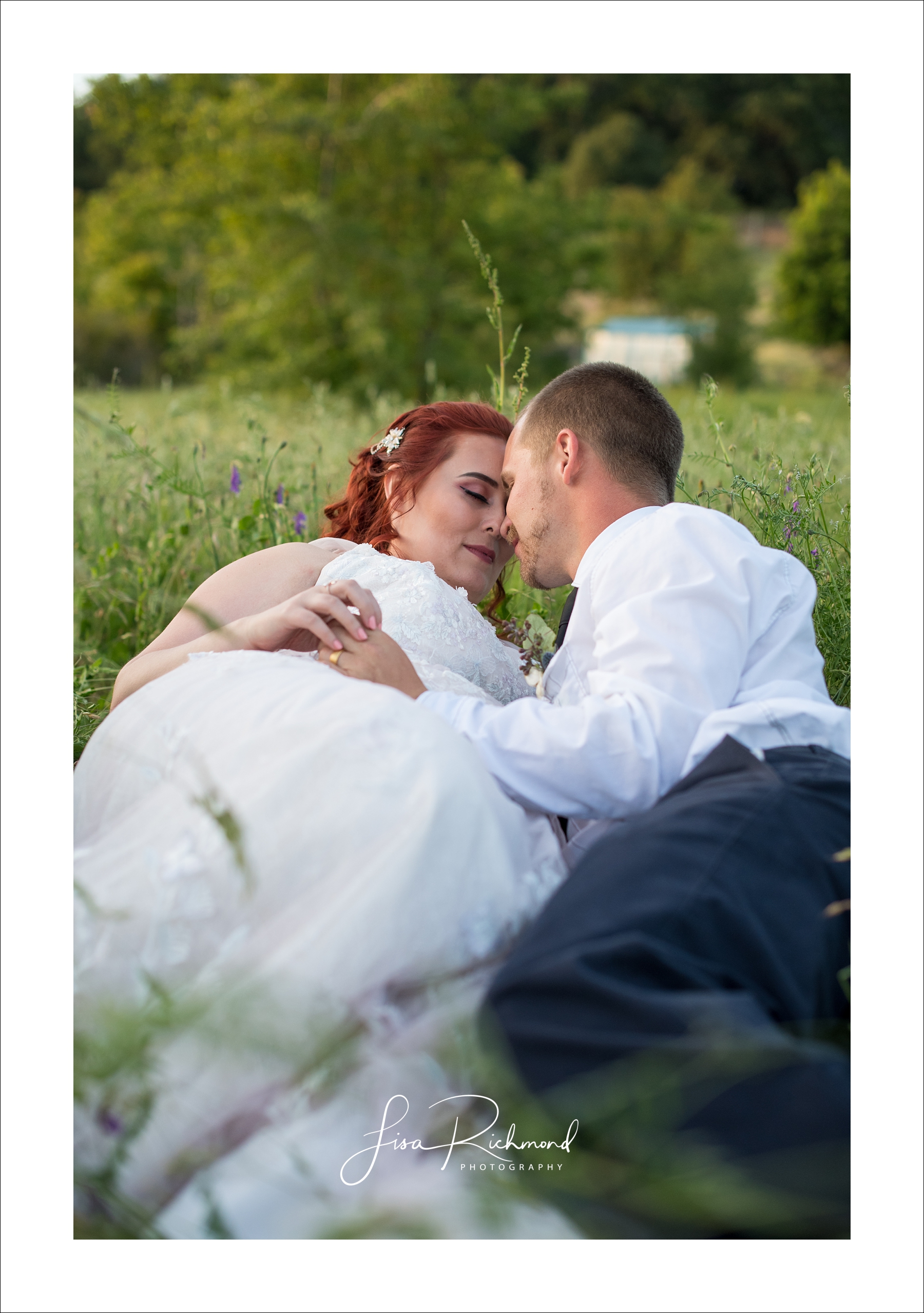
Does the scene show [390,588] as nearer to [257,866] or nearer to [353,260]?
[257,866]

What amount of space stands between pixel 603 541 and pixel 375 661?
0.66 meters

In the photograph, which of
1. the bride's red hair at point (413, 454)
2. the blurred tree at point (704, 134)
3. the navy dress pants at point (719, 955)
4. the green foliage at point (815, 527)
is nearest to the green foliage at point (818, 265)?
the blurred tree at point (704, 134)

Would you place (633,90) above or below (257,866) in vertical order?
above

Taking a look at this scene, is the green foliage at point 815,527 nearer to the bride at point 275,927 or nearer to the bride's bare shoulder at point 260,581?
the bride's bare shoulder at point 260,581

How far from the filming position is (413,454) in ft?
9.62

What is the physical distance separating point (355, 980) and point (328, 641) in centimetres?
84

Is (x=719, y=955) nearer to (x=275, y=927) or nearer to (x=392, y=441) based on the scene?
(x=275, y=927)

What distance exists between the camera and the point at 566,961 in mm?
1395

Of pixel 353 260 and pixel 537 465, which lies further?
pixel 353 260

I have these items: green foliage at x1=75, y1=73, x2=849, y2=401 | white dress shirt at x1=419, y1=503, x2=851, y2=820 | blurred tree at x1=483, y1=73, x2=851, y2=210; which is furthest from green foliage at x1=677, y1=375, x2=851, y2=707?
blurred tree at x1=483, y1=73, x2=851, y2=210

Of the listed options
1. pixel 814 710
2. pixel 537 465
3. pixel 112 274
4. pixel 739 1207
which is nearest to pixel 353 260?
pixel 112 274

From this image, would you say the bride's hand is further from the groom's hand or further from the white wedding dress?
the white wedding dress

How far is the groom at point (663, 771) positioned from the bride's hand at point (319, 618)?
5 cm

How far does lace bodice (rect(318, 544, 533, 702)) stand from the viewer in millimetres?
2430
